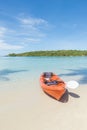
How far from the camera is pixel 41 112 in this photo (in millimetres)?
6340

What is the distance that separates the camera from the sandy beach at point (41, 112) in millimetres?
5223

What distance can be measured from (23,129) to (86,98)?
3.95 m

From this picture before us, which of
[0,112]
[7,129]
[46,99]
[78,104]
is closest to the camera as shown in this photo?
[7,129]

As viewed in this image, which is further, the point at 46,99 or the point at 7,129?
the point at 46,99

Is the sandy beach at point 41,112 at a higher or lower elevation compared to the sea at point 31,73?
higher

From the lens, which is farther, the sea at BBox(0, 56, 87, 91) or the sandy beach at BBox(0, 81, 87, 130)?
the sea at BBox(0, 56, 87, 91)

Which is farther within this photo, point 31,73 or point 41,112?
point 31,73

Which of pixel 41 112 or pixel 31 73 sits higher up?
pixel 41 112

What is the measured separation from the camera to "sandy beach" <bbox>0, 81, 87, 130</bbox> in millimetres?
5223

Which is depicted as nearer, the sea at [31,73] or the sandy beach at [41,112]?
the sandy beach at [41,112]

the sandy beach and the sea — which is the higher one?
the sandy beach

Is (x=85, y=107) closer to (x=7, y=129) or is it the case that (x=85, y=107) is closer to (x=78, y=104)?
(x=78, y=104)

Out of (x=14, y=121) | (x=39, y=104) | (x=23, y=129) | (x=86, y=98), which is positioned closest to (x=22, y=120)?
(x=14, y=121)

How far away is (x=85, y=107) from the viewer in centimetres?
672
